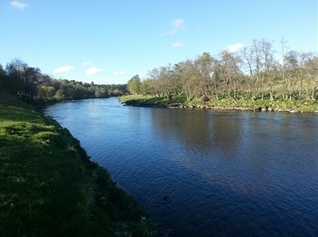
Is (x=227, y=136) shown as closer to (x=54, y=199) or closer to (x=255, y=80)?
(x=54, y=199)

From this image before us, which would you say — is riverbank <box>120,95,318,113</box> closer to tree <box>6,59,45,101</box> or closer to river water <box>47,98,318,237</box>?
river water <box>47,98,318,237</box>

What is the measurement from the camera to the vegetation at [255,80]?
271 feet

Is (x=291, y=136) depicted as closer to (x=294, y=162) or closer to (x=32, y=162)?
(x=294, y=162)

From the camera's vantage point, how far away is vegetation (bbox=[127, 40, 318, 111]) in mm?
82500

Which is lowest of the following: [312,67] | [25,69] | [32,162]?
[32,162]

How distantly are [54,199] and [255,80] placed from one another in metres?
97.0

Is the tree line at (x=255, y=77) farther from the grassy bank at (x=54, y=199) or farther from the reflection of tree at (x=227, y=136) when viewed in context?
the grassy bank at (x=54, y=199)

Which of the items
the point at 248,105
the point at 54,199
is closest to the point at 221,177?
the point at 54,199

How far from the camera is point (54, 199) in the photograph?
1238 centimetres

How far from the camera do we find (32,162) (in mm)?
16203

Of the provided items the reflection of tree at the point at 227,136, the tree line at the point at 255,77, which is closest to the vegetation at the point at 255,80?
the tree line at the point at 255,77

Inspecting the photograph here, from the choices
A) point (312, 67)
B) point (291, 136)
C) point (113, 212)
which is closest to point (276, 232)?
point (113, 212)

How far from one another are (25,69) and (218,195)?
321ft

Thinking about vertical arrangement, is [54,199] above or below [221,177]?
above
